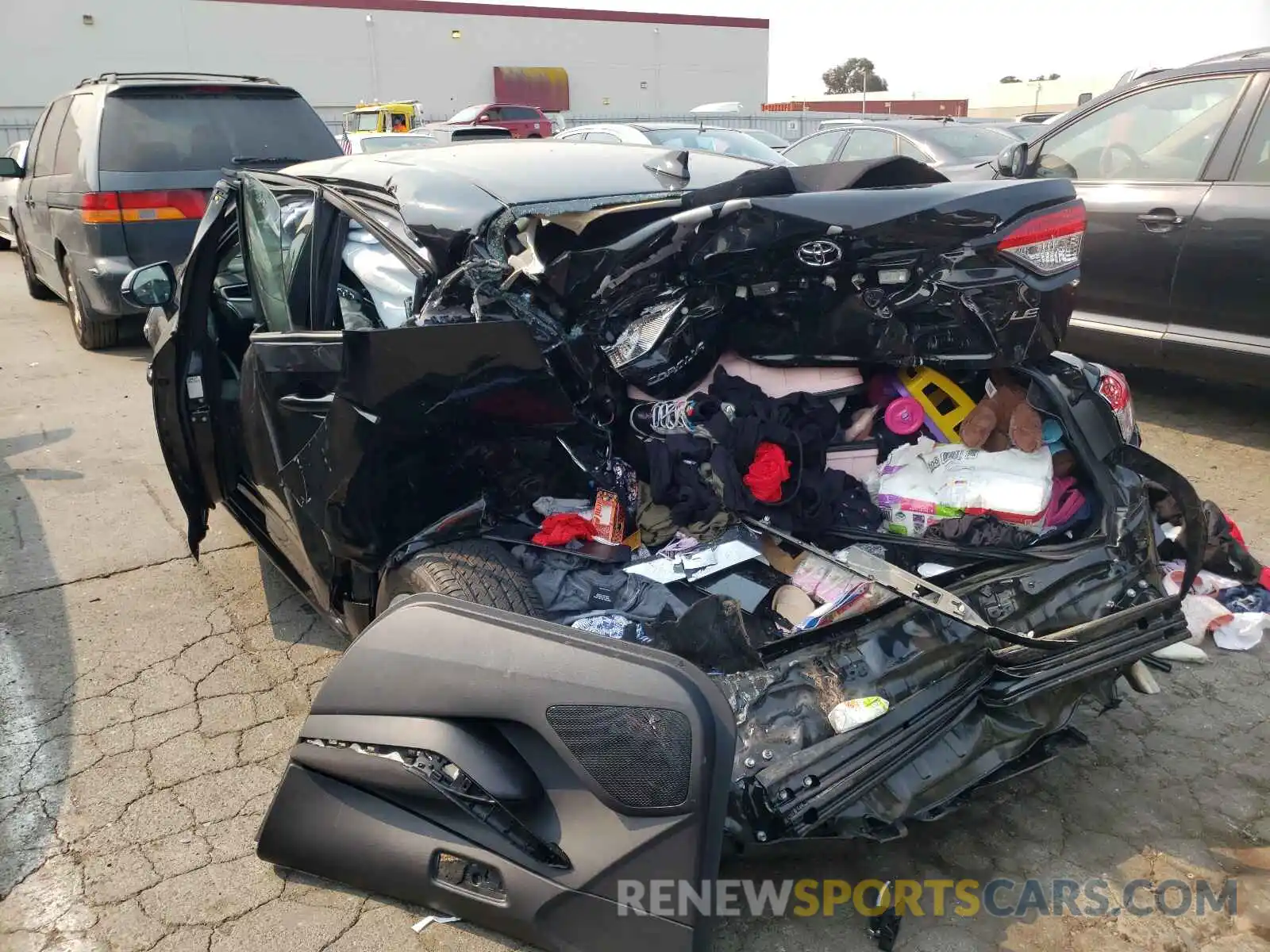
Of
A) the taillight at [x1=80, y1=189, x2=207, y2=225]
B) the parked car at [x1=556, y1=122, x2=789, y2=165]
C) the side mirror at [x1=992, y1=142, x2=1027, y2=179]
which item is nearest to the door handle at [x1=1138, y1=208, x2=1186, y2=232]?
the side mirror at [x1=992, y1=142, x2=1027, y2=179]

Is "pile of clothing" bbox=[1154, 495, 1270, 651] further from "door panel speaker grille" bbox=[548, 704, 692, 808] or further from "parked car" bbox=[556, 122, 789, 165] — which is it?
"parked car" bbox=[556, 122, 789, 165]

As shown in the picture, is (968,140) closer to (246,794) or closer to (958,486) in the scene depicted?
(958,486)

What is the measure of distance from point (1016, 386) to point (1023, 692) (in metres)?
1.07

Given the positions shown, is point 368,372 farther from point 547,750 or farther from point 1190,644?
point 1190,644

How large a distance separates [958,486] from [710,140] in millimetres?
8058

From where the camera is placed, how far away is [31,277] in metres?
9.64

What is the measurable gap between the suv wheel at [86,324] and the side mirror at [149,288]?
4.15m

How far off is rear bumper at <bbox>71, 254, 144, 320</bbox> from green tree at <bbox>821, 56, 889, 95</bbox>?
74132 millimetres

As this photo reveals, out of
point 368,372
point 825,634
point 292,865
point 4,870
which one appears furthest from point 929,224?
point 4,870

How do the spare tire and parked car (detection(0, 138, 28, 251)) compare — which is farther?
parked car (detection(0, 138, 28, 251))

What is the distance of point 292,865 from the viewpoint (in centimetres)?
219

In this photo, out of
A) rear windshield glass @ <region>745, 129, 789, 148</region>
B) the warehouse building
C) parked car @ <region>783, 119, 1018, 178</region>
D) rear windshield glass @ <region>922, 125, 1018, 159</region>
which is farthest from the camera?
the warehouse building

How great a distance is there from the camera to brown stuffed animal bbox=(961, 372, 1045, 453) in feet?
8.84

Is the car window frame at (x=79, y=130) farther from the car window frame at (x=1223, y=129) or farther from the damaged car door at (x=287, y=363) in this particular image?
the car window frame at (x=1223, y=129)
